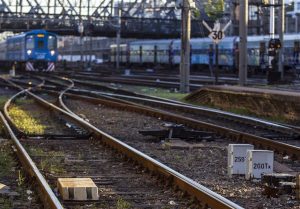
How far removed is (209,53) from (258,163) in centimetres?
5171

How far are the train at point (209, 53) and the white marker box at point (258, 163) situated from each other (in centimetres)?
3432

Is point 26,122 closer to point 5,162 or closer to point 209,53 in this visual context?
point 5,162

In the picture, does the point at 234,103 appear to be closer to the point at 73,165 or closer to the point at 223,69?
the point at 73,165

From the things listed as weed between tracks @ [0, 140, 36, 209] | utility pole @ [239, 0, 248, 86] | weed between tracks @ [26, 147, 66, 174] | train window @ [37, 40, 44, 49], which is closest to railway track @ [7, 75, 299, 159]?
weed between tracks @ [26, 147, 66, 174]

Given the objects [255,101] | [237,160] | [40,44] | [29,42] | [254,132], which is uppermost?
[29,42]

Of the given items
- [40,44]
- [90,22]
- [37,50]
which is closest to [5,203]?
[37,50]

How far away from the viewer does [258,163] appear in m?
9.48

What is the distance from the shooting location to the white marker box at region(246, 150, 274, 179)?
9.41 metres

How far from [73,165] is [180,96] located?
19.1 m

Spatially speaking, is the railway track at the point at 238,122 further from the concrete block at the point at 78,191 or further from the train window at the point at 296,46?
the train window at the point at 296,46

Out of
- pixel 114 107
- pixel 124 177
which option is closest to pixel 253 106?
pixel 114 107

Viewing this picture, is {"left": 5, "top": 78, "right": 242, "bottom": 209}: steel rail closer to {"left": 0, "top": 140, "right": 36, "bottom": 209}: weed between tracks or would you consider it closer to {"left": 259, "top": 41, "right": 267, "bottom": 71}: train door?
{"left": 0, "top": 140, "right": 36, "bottom": 209}: weed between tracks

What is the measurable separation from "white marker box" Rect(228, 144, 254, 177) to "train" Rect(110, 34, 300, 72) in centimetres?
3392

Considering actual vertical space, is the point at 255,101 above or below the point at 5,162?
above
